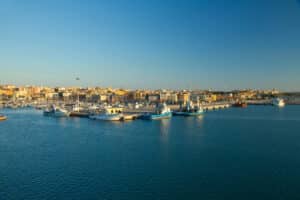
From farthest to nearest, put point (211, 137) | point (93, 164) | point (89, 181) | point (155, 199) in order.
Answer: point (211, 137) < point (93, 164) < point (89, 181) < point (155, 199)

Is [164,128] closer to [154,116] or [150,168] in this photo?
[154,116]

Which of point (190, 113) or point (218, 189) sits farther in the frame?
point (190, 113)

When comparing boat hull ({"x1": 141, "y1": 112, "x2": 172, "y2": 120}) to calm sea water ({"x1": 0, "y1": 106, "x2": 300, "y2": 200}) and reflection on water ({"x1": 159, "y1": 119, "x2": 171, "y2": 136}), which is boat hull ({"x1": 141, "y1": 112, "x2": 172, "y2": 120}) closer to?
reflection on water ({"x1": 159, "y1": 119, "x2": 171, "y2": 136})

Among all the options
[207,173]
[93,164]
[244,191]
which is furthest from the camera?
[93,164]

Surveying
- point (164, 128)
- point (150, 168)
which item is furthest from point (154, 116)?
point (150, 168)

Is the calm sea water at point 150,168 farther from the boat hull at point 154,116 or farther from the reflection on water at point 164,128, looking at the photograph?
the boat hull at point 154,116

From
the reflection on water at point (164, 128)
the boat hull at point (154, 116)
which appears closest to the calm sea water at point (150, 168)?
the reflection on water at point (164, 128)

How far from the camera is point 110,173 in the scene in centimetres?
677

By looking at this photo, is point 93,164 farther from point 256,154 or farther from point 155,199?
point 256,154

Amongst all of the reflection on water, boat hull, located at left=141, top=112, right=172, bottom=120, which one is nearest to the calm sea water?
the reflection on water

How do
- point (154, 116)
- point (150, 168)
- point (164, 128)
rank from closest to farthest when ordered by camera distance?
point (150, 168) → point (164, 128) → point (154, 116)

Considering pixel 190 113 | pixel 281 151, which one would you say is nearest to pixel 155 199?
pixel 281 151

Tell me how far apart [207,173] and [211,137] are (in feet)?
18.3

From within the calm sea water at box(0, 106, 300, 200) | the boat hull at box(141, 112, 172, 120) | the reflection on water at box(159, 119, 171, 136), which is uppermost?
the boat hull at box(141, 112, 172, 120)
